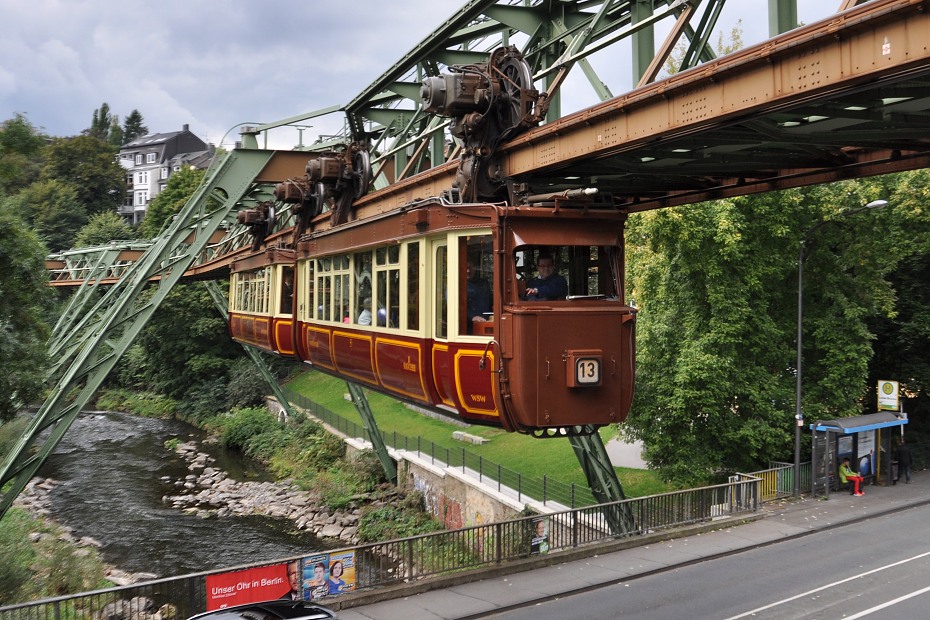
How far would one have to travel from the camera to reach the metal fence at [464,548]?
37.4 feet

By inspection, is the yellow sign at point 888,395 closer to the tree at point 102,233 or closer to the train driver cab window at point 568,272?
the train driver cab window at point 568,272

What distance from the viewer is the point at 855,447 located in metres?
24.0

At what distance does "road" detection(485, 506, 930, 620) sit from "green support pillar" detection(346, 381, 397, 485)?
45.5ft

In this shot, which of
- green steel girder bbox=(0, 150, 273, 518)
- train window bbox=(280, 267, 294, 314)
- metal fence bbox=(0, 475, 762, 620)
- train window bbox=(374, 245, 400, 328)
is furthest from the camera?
train window bbox=(280, 267, 294, 314)

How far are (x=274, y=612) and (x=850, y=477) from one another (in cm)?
1877

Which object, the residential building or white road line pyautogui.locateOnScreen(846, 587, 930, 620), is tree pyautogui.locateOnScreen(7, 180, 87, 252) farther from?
white road line pyautogui.locateOnScreen(846, 587, 930, 620)

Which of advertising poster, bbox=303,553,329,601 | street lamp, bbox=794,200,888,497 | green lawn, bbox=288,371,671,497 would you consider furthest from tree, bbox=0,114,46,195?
green lawn, bbox=288,371,671,497

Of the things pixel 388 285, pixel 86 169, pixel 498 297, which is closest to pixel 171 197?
pixel 86 169

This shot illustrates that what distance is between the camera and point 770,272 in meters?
23.0

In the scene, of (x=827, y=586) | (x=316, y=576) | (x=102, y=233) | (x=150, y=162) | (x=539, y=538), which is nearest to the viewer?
(x=316, y=576)

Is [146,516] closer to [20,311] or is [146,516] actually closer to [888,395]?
[20,311]

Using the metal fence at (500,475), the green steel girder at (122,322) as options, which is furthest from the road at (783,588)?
the green steel girder at (122,322)

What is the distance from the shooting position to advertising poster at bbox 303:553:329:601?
12.7 meters

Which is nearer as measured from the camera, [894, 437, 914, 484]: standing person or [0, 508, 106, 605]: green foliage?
[0, 508, 106, 605]: green foliage
